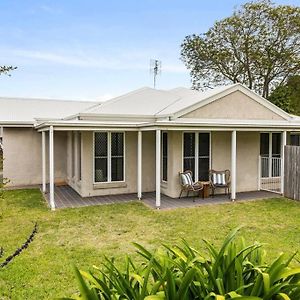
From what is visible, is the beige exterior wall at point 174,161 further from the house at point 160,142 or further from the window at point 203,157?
the window at point 203,157

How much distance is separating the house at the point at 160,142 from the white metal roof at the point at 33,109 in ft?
0.80

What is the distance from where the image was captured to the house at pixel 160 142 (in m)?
12.4

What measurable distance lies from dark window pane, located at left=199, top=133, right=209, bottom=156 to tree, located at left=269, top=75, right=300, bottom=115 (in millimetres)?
17165

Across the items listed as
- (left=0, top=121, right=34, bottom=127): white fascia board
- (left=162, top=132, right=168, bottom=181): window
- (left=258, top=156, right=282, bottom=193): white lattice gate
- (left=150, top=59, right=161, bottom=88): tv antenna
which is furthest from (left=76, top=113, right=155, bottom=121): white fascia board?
(left=150, top=59, right=161, bottom=88): tv antenna

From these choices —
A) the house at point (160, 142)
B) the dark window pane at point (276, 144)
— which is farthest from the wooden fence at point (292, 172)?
the dark window pane at point (276, 144)

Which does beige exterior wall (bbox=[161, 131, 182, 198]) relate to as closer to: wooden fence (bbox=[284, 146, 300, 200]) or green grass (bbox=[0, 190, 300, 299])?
green grass (bbox=[0, 190, 300, 299])

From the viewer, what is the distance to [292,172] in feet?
40.4

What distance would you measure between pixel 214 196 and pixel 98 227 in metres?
5.90

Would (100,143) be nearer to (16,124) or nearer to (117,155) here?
(117,155)

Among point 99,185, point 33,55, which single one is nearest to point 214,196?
point 99,185

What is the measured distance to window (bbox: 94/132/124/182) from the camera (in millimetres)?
12773

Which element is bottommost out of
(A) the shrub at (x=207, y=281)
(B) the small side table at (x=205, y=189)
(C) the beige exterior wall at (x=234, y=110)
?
(B) the small side table at (x=205, y=189)

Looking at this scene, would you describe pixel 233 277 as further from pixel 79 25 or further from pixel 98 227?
pixel 79 25

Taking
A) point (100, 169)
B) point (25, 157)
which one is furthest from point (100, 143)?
point (25, 157)
